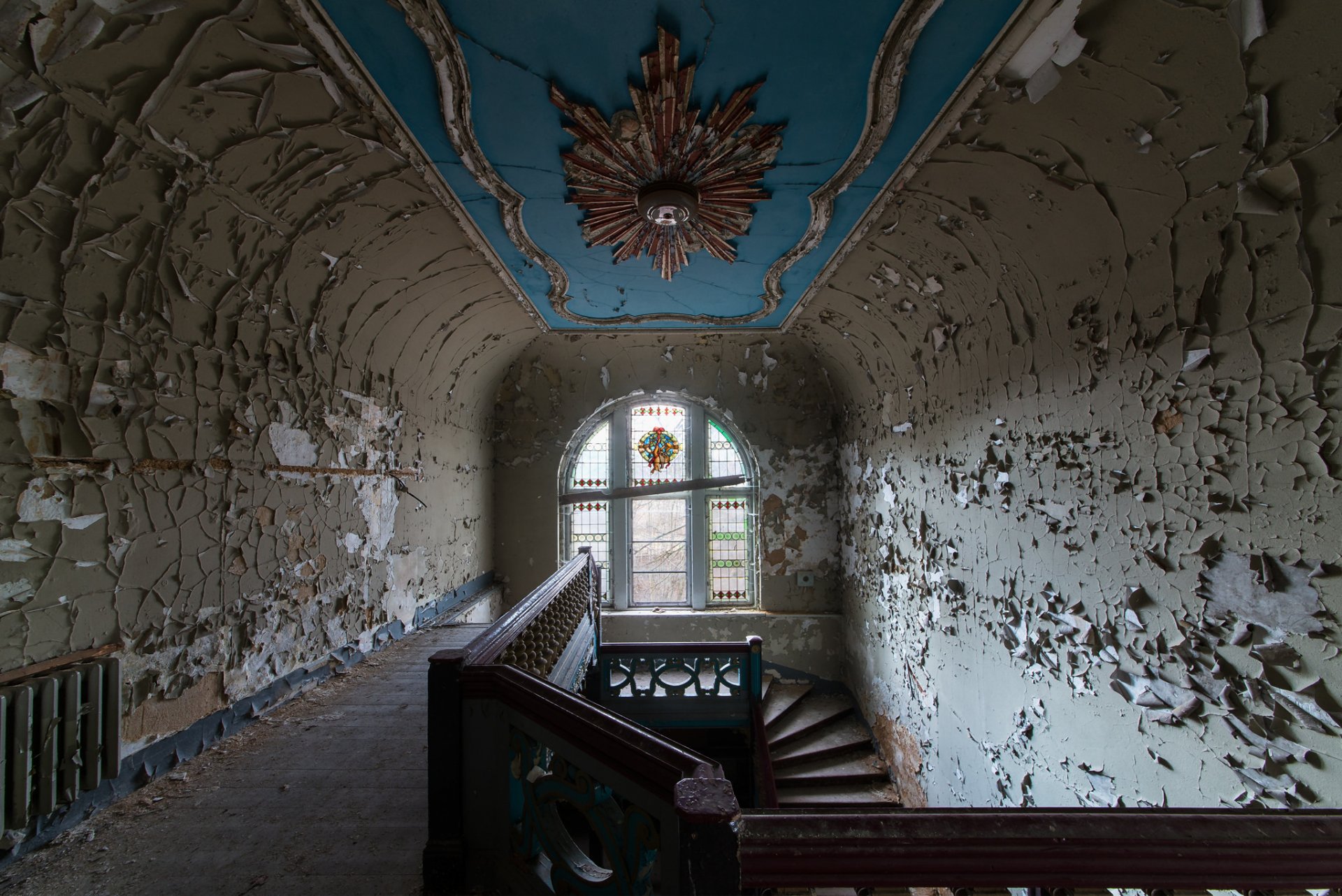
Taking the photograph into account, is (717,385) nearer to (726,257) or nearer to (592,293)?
(592,293)

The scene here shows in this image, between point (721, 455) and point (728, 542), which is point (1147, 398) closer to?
point (721, 455)

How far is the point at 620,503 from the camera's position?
699 cm

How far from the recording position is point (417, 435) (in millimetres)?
4574

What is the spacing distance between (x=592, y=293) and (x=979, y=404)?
2.96m

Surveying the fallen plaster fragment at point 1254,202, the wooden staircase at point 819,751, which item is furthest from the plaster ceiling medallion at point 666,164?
the wooden staircase at point 819,751

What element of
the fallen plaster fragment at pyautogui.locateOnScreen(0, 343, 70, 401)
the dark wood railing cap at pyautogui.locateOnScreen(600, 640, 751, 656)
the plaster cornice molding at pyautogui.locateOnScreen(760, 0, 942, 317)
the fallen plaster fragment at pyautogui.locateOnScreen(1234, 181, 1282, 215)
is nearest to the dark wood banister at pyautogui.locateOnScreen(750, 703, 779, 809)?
the dark wood railing cap at pyautogui.locateOnScreen(600, 640, 751, 656)

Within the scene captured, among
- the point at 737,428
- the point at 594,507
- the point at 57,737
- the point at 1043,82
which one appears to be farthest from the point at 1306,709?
the point at 594,507

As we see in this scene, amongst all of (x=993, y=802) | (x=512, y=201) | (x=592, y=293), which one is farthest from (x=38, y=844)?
(x=993, y=802)

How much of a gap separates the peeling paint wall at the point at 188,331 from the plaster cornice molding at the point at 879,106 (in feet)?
6.48

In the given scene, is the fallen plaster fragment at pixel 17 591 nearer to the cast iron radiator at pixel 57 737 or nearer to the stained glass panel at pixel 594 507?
the cast iron radiator at pixel 57 737

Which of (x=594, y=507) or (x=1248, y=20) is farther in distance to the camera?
(x=594, y=507)

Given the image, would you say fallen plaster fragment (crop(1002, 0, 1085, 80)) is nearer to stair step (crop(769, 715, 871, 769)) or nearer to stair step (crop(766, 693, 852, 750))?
stair step (crop(769, 715, 871, 769))

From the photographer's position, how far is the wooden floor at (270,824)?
1694mm

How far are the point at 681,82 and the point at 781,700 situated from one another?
19.3 feet
